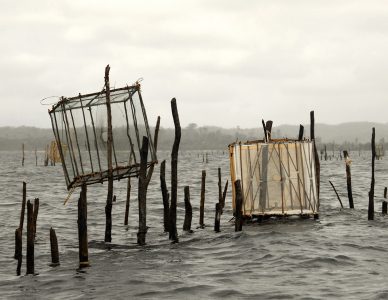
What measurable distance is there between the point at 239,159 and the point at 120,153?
4.73 metres

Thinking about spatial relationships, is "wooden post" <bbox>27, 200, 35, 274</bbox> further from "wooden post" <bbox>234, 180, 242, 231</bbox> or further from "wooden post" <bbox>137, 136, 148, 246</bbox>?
"wooden post" <bbox>234, 180, 242, 231</bbox>

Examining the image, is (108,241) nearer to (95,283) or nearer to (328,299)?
(95,283)

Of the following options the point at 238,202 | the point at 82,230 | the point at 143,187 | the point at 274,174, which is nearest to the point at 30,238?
the point at 82,230

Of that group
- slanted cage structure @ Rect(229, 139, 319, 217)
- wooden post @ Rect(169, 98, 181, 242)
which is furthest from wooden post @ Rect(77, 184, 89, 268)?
slanted cage structure @ Rect(229, 139, 319, 217)

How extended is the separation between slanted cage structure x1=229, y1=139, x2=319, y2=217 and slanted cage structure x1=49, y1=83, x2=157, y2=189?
13.8 feet

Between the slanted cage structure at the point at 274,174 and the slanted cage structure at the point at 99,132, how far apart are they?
4.20 meters

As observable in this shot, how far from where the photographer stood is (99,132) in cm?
1762

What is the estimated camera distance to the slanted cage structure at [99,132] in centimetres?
1719

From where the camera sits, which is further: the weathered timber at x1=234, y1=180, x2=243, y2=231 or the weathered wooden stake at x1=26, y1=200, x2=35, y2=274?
the weathered timber at x1=234, y1=180, x2=243, y2=231

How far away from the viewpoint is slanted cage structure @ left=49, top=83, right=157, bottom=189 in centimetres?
1719

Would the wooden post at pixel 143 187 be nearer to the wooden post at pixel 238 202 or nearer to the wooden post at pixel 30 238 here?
the wooden post at pixel 238 202

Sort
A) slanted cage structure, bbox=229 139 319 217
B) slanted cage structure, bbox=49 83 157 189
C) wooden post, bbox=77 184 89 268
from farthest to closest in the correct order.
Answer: slanted cage structure, bbox=229 139 319 217
slanted cage structure, bbox=49 83 157 189
wooden post, bbox=77 184 89 268

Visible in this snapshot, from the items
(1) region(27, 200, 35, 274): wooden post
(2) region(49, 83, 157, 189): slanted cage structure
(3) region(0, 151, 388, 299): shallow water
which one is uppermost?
(2) region(49, 83, 157, 189): slanted cage structure

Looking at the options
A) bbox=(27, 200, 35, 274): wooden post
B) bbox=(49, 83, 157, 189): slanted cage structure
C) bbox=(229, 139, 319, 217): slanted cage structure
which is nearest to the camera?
bbox=(27, 200, 35, 274): wooden post
